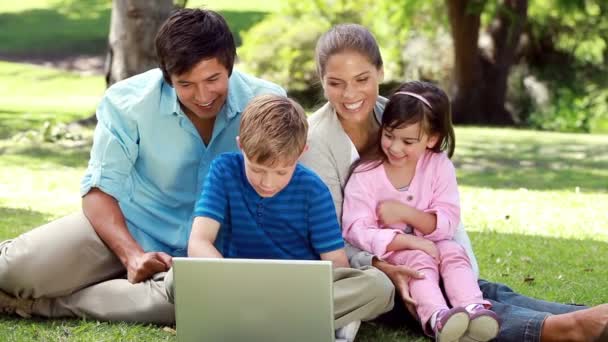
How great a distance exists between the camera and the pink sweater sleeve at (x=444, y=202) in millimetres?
4270

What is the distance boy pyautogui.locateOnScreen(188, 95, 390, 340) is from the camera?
3.85 m

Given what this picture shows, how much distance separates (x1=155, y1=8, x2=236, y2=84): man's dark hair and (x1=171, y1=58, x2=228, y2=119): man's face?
2 centimetres

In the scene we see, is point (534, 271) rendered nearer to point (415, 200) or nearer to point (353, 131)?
point (415, 200)

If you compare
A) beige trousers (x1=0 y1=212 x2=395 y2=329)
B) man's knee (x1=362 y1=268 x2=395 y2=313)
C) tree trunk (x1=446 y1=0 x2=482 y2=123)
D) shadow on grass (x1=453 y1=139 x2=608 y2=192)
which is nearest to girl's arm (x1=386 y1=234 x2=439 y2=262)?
man's knee (x1=362 y1=268 x2=395 y2=313)

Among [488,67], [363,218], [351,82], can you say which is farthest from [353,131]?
[488,67]

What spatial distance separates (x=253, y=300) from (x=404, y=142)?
43.8 inches

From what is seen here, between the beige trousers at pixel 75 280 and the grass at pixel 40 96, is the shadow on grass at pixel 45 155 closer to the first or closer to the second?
the grass at pixel 40 96

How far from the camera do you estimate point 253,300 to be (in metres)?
3.46

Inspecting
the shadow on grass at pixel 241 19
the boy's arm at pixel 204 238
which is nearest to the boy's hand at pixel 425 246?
the boy's arm at pixel 204 238

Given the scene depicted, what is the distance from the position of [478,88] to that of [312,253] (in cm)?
1214

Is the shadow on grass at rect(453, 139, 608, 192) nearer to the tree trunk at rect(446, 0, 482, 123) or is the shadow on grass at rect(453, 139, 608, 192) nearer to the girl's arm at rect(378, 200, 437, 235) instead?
the tree trunk at rect(446, 0, 482, 123)

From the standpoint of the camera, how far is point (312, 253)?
13.5 ft

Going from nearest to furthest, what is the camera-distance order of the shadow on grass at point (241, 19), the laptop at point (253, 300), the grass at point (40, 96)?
1. the laptop at point (253, 300)
2. the grass at point (40, 96)
3. the shadow on grass at point (241, 19)

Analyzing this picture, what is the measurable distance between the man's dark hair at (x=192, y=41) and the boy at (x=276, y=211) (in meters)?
0.32
